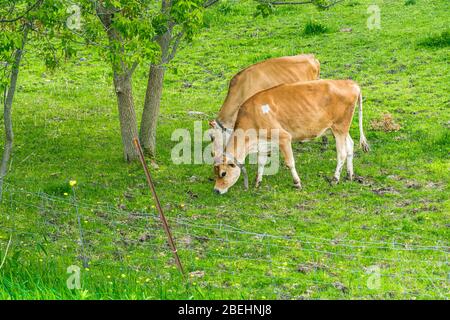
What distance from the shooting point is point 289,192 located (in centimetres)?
1438

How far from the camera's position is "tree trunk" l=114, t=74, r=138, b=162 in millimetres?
15477

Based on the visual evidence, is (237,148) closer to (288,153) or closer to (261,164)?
(261,164)

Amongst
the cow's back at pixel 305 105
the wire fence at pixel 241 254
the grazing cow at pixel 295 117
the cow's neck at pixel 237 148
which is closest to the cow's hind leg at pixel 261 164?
the grazing cow at pixel 295 117

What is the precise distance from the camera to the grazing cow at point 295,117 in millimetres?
14828

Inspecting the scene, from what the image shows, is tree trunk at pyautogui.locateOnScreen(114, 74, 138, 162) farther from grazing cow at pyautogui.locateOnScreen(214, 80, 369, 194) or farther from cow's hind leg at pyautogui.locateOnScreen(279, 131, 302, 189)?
cow's hind leg at pyautogui.locateOnScreen(279, 131, 302, 189)

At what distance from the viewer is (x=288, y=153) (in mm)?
14836

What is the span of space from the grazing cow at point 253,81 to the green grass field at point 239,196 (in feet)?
2.38

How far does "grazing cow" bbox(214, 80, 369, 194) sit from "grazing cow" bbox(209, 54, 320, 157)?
610 mm

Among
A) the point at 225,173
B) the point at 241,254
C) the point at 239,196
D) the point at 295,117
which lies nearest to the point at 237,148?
the point at 225,173

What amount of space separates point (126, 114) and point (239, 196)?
8.99 feet

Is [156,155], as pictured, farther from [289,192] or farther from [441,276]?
[441,276]

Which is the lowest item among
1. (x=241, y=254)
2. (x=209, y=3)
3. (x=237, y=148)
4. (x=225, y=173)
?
(x=241, y=254)

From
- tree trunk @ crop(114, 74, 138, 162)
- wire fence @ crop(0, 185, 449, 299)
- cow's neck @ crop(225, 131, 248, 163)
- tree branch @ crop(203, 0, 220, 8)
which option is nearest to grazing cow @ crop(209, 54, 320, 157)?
cow's neck @ crop(225, 131, 248, 163)
